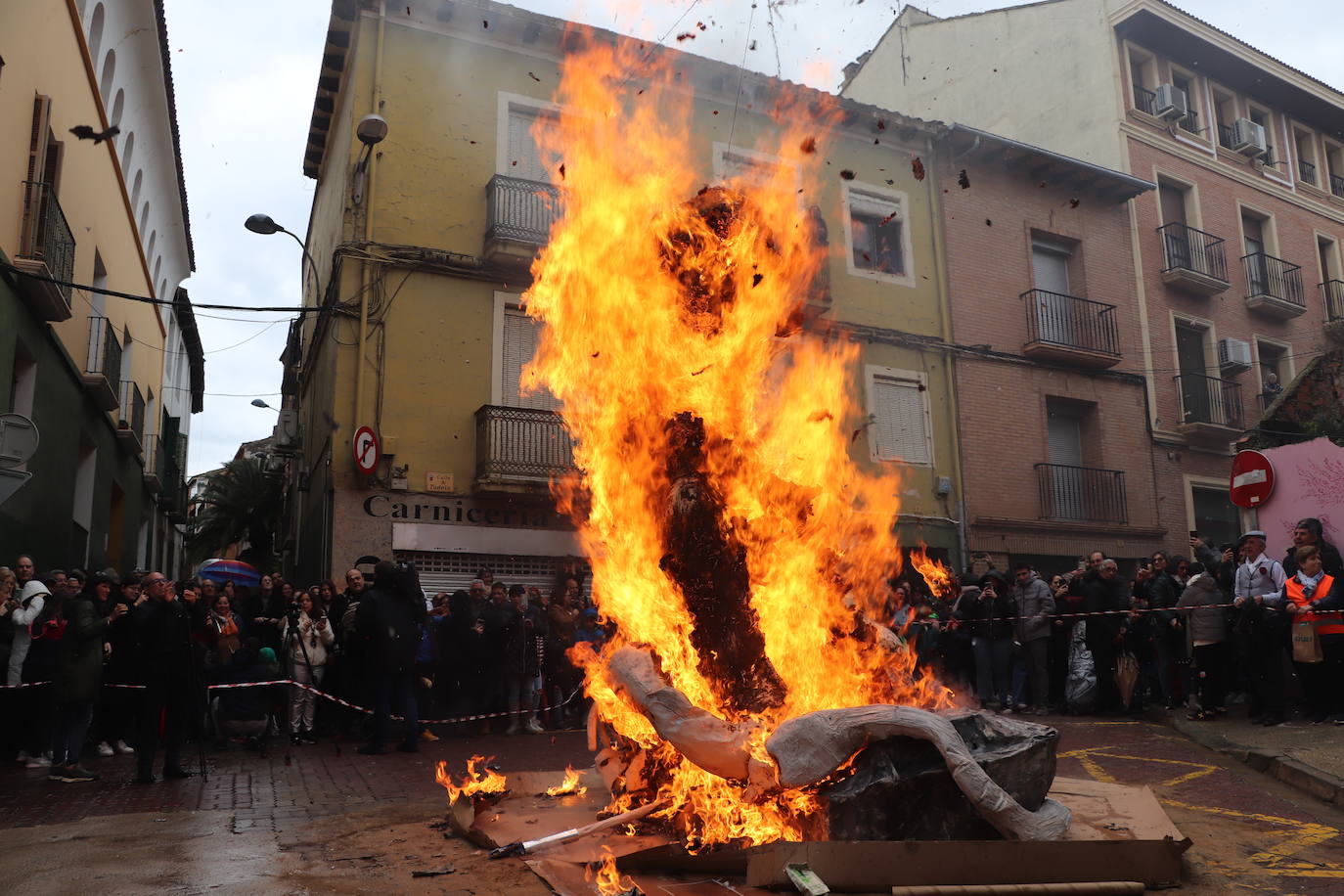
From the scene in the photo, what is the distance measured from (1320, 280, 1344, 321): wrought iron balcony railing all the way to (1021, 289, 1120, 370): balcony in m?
7.66

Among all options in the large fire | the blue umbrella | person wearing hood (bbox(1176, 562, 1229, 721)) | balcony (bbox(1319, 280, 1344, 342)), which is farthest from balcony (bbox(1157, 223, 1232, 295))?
the blue umbrella

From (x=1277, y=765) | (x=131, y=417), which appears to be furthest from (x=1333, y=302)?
(x=131, y=417)

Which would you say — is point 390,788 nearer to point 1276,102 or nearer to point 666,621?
point 666,621

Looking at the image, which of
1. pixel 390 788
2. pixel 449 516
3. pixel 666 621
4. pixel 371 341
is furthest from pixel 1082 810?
pixel 371 341

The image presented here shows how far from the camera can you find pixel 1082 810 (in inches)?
222

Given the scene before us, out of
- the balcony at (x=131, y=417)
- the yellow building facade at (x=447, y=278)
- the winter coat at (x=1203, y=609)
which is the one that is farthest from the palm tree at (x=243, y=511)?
the winter coat at (x=1203, y=609)

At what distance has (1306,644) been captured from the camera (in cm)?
888

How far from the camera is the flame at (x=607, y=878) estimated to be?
15.2ft

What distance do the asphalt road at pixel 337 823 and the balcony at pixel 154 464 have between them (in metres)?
15.9

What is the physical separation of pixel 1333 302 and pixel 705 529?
2504 centimetres

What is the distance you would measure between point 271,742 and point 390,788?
3625 millimetres

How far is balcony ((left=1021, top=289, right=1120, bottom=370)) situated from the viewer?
1994cm

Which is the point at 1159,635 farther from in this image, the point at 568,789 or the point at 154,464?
the point at 154,464

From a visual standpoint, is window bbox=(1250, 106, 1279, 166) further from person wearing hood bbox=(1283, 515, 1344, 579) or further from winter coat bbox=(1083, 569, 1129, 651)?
person wearing hood bbox=(1283, 515, 1344, 579)
